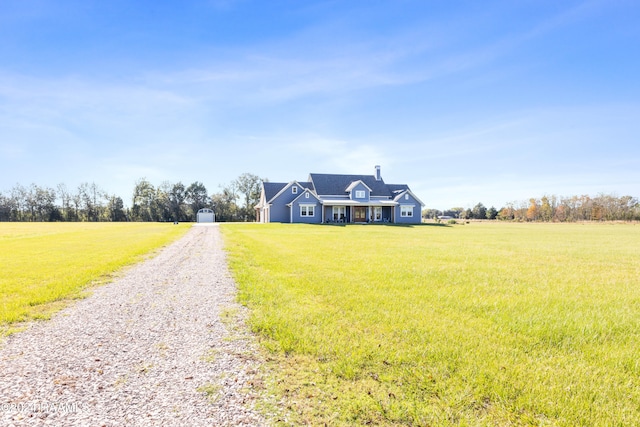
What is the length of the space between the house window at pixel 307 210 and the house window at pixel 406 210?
13096 millimetres

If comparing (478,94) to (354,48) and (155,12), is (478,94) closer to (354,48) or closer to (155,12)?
(354,48)

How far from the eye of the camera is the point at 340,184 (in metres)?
43.3

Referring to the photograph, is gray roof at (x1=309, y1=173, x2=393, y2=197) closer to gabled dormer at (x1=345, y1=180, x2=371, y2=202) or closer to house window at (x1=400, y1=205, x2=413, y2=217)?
gabled dormer at (x1=345, y1=180, x2=371, y2=202)

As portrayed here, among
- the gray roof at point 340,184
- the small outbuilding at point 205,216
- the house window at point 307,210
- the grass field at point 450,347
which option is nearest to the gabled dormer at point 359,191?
the gray roof at point 340,184

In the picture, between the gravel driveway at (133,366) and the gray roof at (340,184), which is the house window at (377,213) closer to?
the gray roof at (340,184)

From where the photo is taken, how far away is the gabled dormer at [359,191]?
41156mm

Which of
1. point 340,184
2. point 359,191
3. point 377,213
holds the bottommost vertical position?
point 377,213

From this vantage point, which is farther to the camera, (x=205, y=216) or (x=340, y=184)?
(x=205, y=216)

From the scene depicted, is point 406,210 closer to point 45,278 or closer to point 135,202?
point 45,278

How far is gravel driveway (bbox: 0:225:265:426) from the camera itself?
2.35 m

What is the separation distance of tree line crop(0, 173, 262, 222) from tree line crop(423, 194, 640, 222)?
49.7m

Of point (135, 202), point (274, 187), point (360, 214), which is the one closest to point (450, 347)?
point (360, 214)

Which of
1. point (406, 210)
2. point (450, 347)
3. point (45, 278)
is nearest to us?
point (450, 347)

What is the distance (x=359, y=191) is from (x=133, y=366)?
129 feet
